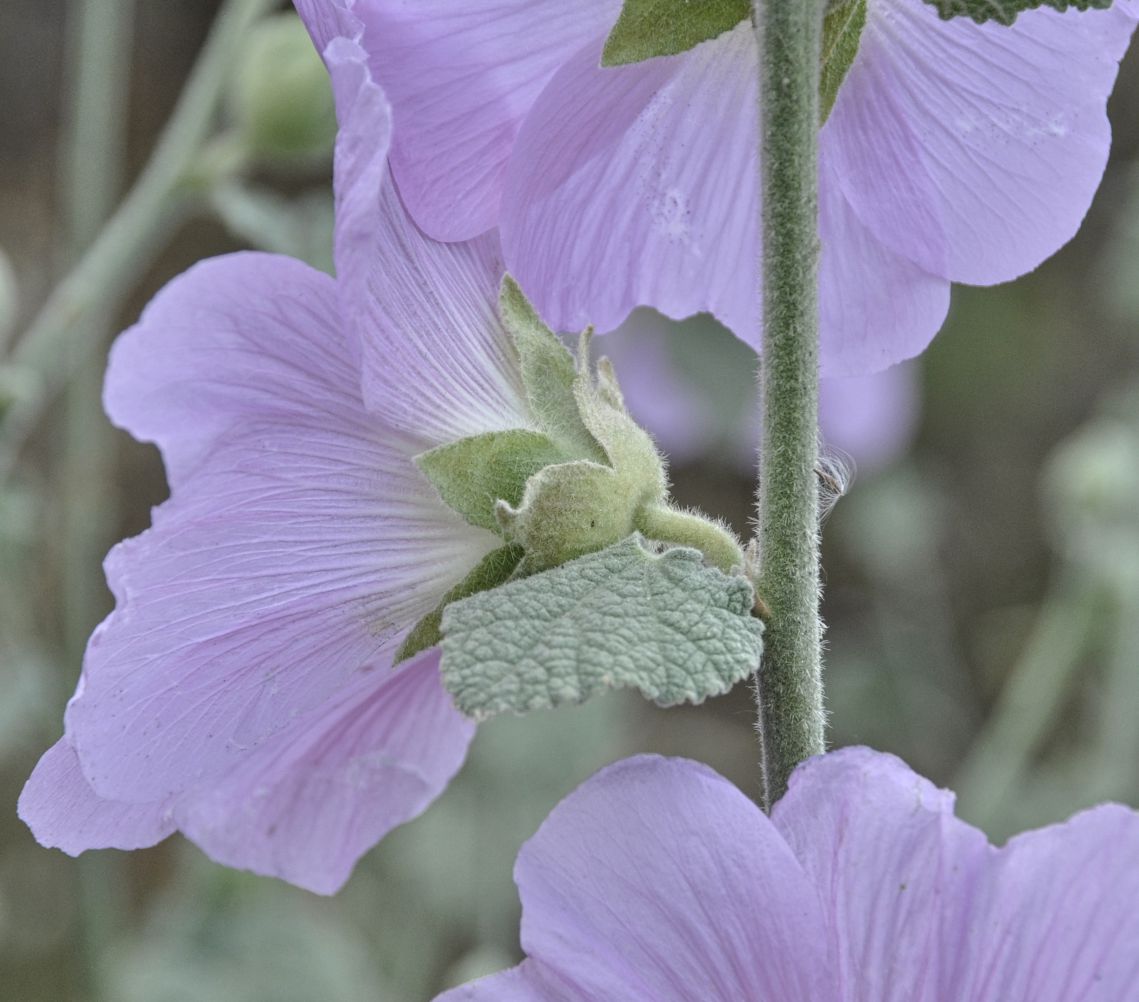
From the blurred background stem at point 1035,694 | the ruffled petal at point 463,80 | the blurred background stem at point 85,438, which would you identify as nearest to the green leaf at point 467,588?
A: the ruffled petal at point 463,80

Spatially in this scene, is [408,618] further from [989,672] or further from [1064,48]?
[989,672]

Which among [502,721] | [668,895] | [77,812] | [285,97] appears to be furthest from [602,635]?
[502,721]

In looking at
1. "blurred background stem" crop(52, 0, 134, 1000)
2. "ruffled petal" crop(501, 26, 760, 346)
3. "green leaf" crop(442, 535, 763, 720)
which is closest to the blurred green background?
"blurred background stem" crop(52, 0, 134, 1000)

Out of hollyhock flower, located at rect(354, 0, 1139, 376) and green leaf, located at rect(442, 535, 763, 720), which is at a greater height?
hollyhock flower, located at rect(354, 0, 1139, 376)

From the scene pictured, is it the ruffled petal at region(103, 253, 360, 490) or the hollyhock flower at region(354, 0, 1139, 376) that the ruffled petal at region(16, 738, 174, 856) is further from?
the hollyhock flower at region(354, 0, 1139, 376)

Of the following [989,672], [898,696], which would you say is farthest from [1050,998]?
[989,672]

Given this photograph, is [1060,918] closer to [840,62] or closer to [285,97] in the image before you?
[840,62]
